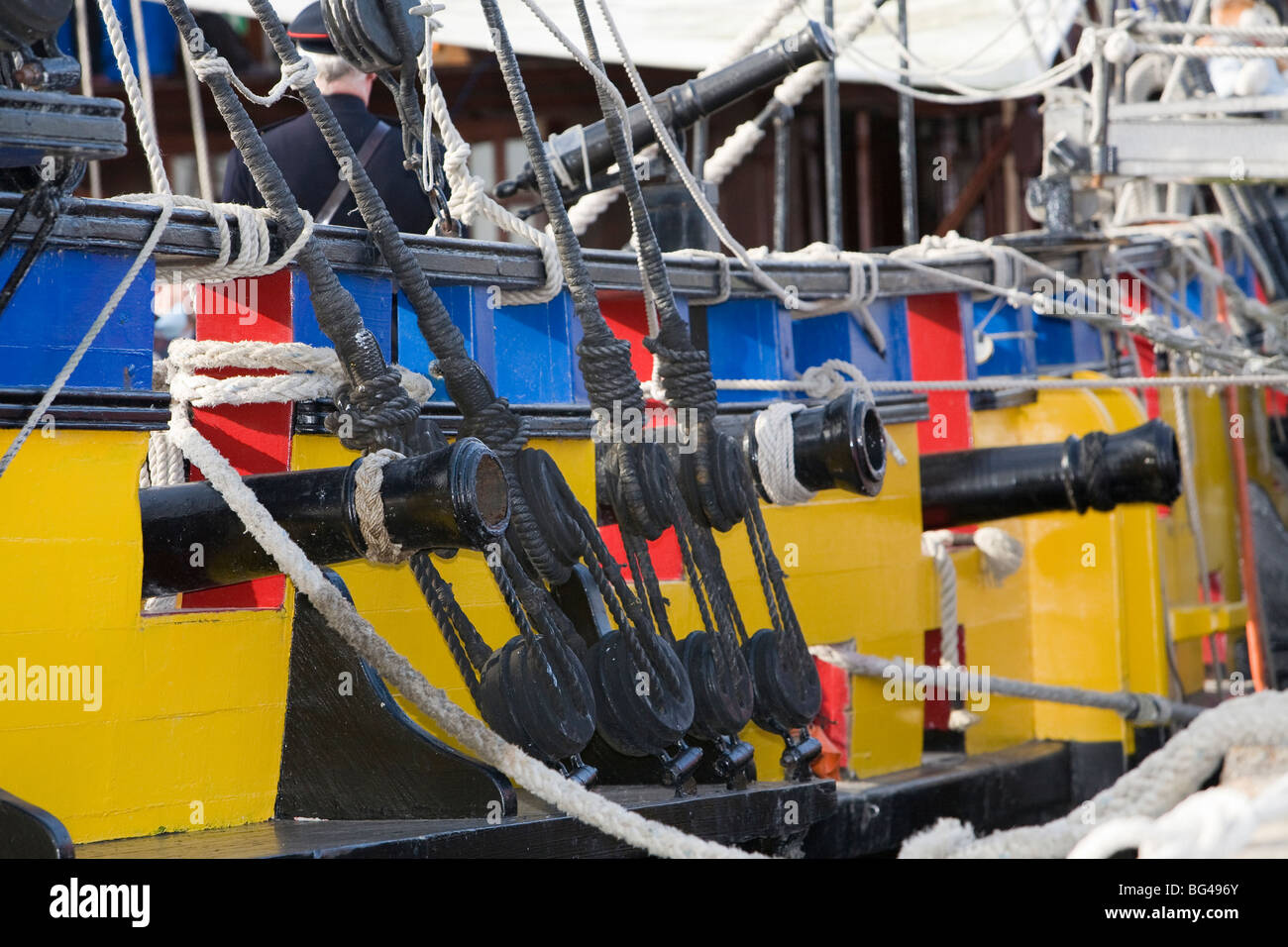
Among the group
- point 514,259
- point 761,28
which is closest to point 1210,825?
point 514,259

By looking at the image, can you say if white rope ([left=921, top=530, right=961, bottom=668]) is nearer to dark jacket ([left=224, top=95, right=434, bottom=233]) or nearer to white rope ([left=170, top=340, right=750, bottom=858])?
dark jacket ([left=224, top=95, right=434, bottom=233])

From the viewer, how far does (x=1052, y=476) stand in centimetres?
409

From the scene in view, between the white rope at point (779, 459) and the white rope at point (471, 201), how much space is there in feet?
1.57

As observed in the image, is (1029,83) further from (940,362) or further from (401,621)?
(401,621)

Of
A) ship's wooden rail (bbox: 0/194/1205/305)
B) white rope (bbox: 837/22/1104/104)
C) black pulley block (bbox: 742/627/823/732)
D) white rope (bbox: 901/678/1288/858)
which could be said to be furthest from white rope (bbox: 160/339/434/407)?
white rope (bbox: 837/22/1104/104)

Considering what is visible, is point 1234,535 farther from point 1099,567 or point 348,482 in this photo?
point 348,482

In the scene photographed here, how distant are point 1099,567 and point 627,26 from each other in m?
3.74

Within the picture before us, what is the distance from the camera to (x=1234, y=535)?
19.0 ft

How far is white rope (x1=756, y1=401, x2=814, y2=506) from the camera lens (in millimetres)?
3215

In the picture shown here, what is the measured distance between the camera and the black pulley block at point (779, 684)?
3.28m

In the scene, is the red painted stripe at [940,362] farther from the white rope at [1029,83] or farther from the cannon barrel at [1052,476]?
the white rope at [1029,83]

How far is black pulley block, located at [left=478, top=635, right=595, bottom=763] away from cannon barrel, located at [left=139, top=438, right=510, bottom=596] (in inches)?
14.4

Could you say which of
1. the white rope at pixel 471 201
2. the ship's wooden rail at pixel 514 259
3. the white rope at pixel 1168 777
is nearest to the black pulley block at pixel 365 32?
the white rope at pixel 471 201

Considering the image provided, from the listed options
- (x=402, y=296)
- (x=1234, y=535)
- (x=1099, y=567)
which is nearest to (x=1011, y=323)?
(x=1099, y=567)
